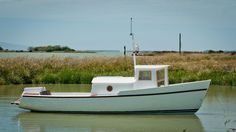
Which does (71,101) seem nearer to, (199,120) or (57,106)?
(57,106)

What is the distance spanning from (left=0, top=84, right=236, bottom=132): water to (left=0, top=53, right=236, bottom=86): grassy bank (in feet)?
31.6

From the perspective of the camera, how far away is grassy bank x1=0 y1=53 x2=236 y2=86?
32.3 metres

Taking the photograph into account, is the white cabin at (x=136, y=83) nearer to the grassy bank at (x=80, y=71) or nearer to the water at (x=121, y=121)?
the water at (x=121, y=121)

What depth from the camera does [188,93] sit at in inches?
766

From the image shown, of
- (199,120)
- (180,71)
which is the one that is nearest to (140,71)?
(199,120)

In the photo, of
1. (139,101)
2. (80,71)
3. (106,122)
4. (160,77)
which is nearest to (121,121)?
(106,122)

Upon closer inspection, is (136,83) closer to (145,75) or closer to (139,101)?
(145,75)

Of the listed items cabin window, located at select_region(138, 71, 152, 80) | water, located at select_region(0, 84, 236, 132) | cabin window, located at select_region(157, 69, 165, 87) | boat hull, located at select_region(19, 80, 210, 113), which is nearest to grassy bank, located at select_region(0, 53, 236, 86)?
water, located at select_region(0, 84, 236, 132)

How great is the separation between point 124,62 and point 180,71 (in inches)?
190

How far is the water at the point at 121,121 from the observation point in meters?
17.5

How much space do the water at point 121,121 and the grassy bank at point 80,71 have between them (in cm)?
963

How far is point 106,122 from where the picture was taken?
1875 centimetres

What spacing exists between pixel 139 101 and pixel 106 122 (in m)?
1.60

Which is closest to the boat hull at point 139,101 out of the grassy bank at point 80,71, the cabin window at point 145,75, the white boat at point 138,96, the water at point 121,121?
the white boat at point 138,96
